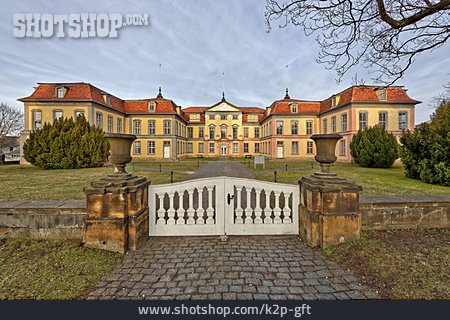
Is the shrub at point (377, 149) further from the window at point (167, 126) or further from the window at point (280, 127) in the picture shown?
the window at point (167, 126)

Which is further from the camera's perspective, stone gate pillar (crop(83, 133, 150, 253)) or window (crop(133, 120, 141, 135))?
A: window (crop(133, 120, 141, 135))

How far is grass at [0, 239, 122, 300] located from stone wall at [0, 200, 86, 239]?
117 mm

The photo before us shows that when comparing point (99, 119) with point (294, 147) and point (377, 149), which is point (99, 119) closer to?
point (294, 147)

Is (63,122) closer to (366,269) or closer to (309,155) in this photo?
(366,269)

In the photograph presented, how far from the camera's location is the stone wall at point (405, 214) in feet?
12.2

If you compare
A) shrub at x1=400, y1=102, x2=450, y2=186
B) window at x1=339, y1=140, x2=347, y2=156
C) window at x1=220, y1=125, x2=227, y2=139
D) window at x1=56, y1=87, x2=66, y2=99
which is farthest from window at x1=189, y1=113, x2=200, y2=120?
shrub at x1=400, y1=102, x2=450, y2=186

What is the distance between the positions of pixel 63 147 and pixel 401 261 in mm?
21419

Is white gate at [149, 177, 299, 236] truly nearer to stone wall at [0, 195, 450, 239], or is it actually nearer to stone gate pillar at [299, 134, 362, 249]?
stone gate pillar at [299, 134, 362, 249]

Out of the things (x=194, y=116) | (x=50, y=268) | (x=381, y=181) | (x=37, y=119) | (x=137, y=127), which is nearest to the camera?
(x=50, y=268)

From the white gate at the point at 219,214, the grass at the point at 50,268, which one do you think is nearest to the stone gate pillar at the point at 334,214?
the white gate at the point at 219,214

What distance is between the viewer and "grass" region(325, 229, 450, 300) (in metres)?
2.32

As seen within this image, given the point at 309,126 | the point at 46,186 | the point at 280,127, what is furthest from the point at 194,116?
the point at 46,186

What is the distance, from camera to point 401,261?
2.83 metres

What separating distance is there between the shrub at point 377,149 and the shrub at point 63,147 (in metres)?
23.7
